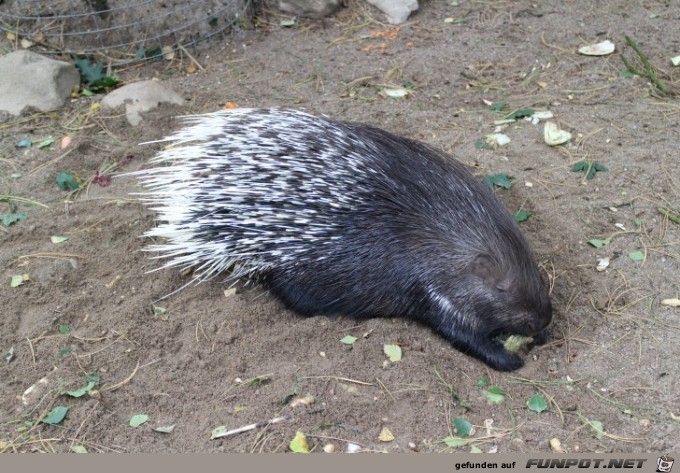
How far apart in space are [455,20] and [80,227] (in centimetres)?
334

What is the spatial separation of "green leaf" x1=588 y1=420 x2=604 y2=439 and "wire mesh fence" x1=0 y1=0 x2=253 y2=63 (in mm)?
3877

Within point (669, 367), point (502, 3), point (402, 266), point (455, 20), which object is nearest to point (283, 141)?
point (402, 266)

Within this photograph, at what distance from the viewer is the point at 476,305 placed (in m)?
2.95

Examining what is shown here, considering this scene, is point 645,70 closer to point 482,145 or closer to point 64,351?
point 482,145

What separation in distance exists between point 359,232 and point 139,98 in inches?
84.1

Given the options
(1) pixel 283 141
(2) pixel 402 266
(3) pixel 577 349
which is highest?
(1) pixel 283 141

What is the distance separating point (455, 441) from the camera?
2453mm

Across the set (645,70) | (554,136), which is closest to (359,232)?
(554,136)

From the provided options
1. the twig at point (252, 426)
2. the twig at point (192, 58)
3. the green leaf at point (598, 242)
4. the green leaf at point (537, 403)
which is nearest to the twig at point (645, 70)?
the green leaf at point (598, 242)

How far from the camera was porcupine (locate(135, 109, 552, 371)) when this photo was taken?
9.66 ft

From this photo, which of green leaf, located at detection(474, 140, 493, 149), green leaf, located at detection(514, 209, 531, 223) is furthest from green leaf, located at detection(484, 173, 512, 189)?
green leaf, located at detection(474, 140, 493, 149)

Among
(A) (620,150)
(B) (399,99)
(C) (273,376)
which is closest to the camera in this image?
(C) (273,376)

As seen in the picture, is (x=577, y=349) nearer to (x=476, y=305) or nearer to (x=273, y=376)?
(x=476, y=305)

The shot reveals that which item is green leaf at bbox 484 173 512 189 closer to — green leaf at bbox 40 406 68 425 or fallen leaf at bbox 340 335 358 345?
fallen leaf at bbox 340 335 358 345
